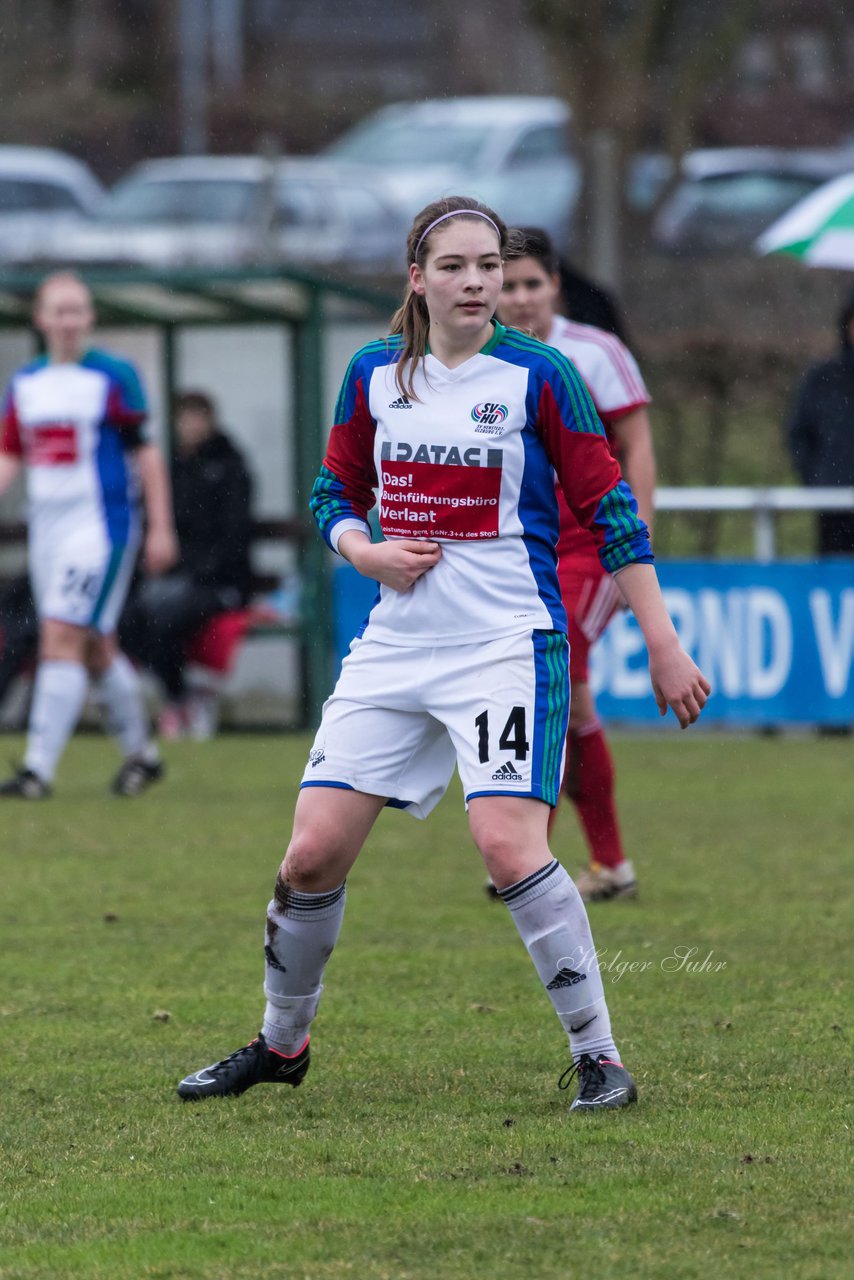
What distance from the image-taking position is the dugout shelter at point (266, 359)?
554 inches

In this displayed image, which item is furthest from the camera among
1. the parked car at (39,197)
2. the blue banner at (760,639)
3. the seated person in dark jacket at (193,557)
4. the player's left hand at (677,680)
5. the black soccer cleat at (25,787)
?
the parked car at (39,197)

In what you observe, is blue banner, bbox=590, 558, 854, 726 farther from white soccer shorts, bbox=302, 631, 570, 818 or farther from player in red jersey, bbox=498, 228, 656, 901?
→ white soccer shorts, bbox=302, 631, 570, 818

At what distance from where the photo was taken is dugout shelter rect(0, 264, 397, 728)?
46.2ft

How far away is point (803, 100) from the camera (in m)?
31.9

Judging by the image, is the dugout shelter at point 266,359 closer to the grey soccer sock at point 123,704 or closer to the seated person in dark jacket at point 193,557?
the seated person in dark jacket at point 193,557

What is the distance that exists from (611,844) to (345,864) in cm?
285

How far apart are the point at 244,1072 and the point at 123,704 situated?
5.86 meters

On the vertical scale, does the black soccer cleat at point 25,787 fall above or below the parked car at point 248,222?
below

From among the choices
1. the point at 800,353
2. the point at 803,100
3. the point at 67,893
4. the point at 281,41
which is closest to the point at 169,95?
the point at 281,41

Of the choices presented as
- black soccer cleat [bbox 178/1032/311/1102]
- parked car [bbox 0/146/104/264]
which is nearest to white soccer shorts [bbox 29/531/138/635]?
black soccer cleat [bbox 178/1032/311/1102]

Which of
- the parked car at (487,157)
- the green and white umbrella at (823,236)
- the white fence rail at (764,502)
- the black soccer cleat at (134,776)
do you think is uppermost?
the parked car at (487,157)

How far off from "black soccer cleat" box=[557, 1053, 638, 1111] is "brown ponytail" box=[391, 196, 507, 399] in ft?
4.77

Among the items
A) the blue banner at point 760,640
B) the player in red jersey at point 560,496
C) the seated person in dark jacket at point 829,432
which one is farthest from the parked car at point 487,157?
the player in red jersey at point 560,496

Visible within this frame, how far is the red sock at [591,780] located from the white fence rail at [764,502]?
572 cm
